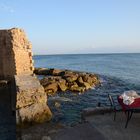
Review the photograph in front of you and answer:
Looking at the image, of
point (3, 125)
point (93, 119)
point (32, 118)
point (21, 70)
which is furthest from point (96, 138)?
point (21, 70)

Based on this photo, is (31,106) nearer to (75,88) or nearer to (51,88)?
(51,88)

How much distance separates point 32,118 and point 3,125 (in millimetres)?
3357

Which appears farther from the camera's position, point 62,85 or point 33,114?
point 62,85

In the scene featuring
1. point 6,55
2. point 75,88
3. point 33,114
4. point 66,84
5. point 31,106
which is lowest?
point 75,88

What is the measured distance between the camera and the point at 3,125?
1284cm

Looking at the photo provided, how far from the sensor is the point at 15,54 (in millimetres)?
19828

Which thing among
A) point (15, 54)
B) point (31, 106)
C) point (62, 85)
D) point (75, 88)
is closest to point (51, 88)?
point (62, 85)

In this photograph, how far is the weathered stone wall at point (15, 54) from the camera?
19825 mm

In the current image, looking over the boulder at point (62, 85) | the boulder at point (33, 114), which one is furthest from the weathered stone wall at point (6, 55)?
the boulder at point (33, 114)

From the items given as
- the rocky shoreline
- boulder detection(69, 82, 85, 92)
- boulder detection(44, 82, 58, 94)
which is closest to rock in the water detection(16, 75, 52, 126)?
the rocky shoreline

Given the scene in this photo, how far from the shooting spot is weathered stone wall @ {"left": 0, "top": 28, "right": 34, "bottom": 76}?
19.8 metres

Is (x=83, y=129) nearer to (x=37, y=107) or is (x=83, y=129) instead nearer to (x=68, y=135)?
(x=68, y=135)

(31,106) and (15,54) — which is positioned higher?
(15,54)

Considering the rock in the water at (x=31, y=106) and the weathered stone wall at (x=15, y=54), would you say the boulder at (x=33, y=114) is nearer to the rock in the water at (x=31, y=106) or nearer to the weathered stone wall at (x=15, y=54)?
the rock in the water at (x=31, y=106)
